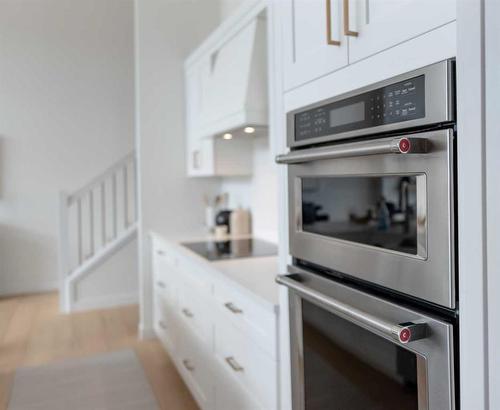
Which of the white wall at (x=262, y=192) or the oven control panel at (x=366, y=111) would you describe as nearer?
the oven control panel at (x=366, y=111)

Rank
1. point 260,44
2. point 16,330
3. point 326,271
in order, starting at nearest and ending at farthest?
point 326,271, point 260,44, point 16,330

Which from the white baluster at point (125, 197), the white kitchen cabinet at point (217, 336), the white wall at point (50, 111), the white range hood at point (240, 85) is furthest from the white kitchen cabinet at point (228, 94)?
the white wall at point (50, 111)

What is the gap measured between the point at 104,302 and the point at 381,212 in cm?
396

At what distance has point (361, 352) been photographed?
3.50ft

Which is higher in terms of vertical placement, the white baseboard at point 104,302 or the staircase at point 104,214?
the staircase at point 104,214

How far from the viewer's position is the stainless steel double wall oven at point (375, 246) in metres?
0.82

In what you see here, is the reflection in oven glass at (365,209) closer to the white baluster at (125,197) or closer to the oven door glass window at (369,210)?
the oven door glass window at (369,210)

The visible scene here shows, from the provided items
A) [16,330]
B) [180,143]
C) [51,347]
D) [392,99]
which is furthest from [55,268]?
[392,99]

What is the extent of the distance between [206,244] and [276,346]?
54.5 inches

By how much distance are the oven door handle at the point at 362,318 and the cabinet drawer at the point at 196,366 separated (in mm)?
1048

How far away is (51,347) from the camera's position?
3398 mm

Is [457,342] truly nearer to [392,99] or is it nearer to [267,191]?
[392,99]

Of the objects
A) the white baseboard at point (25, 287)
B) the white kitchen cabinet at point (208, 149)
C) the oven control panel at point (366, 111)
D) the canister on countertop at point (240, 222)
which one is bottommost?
the white baseboard at point (25, 287)

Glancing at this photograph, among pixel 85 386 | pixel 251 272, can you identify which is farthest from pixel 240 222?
pixel 85 386
